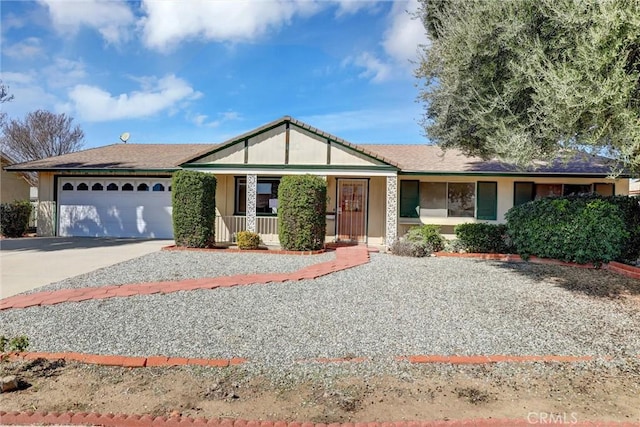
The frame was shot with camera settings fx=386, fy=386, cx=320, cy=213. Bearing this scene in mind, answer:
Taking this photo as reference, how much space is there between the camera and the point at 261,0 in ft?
29.1

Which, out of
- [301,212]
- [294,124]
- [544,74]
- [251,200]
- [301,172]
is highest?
[294,124]

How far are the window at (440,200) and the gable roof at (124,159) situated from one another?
7.51 meters

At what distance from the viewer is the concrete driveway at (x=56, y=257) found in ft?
26.2

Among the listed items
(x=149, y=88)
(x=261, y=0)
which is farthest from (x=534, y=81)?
(x=149, y=88)

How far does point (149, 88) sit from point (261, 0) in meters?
10.4

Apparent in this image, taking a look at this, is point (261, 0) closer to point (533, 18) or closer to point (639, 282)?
Answer: point (533, 18)

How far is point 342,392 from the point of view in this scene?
343cm

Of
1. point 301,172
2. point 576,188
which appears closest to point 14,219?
point 301,172

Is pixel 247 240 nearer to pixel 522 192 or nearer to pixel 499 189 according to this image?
pixel 499 189

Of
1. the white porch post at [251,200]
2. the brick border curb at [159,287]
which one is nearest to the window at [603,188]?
the brick border curb at [159,287]

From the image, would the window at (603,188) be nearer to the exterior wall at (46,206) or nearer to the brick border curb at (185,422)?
the brick border curb at (185,422)

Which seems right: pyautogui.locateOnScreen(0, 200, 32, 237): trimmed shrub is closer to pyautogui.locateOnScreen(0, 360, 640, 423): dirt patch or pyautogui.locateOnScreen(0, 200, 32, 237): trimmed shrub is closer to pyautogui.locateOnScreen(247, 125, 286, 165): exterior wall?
pyautogui.locateOnScreen(247, 125, 286, 165): exterior wall

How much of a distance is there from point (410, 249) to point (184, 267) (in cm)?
641

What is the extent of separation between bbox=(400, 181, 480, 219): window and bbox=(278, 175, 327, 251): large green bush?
14.6ft
